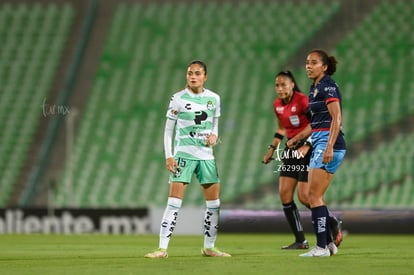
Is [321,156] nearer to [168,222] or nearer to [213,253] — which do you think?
[213,253]

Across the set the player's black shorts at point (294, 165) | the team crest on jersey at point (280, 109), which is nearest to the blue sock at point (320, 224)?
the player's black shorts at point (294, 165)

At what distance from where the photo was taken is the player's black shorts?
12617 millimetres

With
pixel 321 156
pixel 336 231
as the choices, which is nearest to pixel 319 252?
pixel 321 156

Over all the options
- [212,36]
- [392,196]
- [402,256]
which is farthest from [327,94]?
[212,36]

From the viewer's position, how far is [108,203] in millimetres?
23094

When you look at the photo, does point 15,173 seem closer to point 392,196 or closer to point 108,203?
point 108,203

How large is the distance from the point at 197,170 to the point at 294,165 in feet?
7.29

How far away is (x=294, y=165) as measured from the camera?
503 inches

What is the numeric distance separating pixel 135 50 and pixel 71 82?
196cm

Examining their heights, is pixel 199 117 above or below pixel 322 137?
above

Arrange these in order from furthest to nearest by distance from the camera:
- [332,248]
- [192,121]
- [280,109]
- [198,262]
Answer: [280,109] < [332,248] < [192,121] < [198,262]

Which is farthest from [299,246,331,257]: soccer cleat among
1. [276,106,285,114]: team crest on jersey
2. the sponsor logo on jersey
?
[276,106,285,114]: team crest on jersey

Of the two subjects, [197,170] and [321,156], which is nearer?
[321,156]

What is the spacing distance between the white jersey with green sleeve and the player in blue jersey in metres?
1.18
